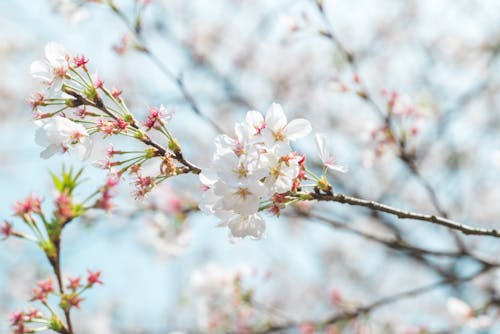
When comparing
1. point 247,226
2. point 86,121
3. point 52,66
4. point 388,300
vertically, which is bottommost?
point 247,226

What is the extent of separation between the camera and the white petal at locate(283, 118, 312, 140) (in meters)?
1.45

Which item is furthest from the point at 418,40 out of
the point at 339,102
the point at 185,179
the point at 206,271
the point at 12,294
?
the point at 12,294

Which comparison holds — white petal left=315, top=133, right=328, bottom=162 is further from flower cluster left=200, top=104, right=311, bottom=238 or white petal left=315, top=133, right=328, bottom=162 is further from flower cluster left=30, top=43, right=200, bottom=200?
flower cluster left=30, top=43, right=200, bottom=200

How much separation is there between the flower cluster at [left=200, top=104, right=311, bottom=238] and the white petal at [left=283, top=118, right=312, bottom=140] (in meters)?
0.06

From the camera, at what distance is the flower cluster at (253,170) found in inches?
49.7

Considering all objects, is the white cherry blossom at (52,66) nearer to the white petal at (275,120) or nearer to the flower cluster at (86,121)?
the flower cluster at (86,121)

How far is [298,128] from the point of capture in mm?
1474

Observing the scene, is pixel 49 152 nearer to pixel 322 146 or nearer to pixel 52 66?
pixel 52 66

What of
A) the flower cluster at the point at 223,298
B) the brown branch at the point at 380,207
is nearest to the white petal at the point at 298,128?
the brown branch at the point at 380,207

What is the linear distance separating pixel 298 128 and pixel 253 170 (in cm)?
28

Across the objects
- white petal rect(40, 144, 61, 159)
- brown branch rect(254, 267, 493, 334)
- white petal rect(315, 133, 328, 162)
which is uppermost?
brown branch rect(254, 267, 493, 334)

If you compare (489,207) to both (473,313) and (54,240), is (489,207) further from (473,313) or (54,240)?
(54,240)

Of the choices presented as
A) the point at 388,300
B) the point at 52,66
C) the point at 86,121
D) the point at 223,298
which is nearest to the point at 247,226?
the point at 86,121

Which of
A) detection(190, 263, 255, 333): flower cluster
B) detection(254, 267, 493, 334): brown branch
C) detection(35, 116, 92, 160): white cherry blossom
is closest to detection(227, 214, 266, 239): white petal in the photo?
detection(35, 116, 92, 160): white cherry blossom
